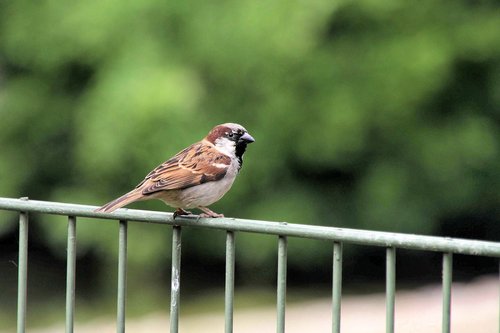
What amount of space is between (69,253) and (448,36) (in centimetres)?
828

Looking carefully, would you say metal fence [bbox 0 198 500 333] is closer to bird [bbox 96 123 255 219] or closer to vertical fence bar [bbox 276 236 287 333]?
vertical fence bar [bbox 276 236 287 333]

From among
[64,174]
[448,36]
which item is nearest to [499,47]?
[448,36]

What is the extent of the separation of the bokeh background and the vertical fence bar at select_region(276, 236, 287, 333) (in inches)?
280

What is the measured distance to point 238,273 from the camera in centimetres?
1204

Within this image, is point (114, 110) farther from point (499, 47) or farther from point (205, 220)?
point (205, 220)

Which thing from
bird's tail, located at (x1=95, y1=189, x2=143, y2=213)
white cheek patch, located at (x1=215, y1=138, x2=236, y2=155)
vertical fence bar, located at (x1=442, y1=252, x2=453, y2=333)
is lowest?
vertical fence bar, located at (x1=442, y1=252, x2=453, y2=333)

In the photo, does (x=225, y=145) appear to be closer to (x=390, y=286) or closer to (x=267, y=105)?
(x=390, y=286)

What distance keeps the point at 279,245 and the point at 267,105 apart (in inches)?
308

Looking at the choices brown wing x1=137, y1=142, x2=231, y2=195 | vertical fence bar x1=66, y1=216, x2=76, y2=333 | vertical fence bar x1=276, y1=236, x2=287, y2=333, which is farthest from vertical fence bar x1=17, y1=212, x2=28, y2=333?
brown wing x1=137, y1=142, x2=231, y2=195

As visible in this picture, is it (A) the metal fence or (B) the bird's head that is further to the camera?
(B) the bird's head

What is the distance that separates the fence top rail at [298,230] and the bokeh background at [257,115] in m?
6.71

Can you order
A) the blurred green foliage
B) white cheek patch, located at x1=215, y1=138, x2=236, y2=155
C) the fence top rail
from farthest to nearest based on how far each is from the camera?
the blurred green foliage, white cheek patch, located at x1=215, y1=138, x2=236, y2=155, the fence top rail

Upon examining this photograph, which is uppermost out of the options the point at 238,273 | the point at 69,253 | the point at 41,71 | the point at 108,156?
the point at 41,71

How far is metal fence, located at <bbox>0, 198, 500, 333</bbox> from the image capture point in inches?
114
